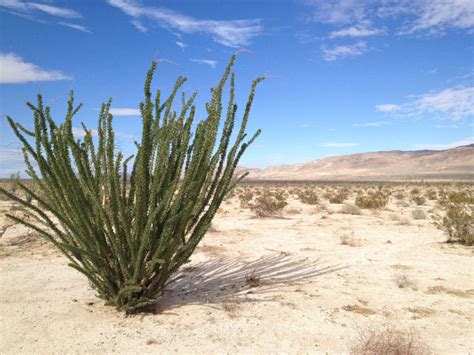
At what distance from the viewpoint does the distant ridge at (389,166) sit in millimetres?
100250

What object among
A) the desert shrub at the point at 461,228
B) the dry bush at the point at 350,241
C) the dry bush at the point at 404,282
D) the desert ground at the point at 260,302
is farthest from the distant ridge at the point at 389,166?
the dry bush at the point at 404,282

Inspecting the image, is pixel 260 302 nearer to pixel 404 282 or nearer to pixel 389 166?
pixel 404 282

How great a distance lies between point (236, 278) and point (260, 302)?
1136 mm

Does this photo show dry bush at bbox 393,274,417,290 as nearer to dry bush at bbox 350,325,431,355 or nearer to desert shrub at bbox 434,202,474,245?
dry bush at bbox 350,325,431,355

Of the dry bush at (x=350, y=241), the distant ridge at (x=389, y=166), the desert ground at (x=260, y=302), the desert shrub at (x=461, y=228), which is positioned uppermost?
the distant ridge at (x=389, y=166)

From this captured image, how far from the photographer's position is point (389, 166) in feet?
405

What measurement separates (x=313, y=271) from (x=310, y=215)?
8186mm

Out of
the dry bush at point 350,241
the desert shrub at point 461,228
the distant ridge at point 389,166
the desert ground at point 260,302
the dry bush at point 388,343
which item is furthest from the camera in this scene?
the distant ridge at point 389,166

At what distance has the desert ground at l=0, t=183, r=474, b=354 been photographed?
12.5ft

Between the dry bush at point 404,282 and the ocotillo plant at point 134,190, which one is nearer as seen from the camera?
the ocotillo plant at point 134,190

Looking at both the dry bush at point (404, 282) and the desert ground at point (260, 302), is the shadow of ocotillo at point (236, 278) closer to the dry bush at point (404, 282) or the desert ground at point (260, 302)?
the desert ground at point (260, 302)

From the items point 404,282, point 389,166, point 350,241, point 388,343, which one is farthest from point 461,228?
point 389,166

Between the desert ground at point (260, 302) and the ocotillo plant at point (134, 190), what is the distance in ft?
1.77

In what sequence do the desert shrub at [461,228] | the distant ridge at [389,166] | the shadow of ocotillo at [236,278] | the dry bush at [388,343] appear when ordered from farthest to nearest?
the distant ridge at [389,166] < the desert shrub at [461,228] < the shadow of ocotillo at [236,278] < the dry bush at [388,343]
